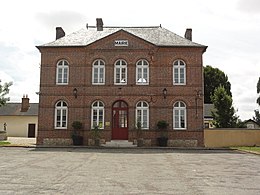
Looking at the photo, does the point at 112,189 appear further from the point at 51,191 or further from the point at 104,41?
the point at 104,41

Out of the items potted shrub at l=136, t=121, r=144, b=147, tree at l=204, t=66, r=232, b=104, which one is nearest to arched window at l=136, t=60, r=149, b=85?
potted shrub at l=136, t=121, r=144, b=147

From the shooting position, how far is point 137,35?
2733cm

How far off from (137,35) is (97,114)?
724 centimetres

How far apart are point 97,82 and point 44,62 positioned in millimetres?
4376

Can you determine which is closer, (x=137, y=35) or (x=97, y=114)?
(x=97, y=114)

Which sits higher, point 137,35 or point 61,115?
point 137,35

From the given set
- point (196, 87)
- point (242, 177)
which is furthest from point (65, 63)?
point (242, 177)

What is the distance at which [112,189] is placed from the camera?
27.7 feet

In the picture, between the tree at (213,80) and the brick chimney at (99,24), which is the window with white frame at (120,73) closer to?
the brick chimney at (99,24)

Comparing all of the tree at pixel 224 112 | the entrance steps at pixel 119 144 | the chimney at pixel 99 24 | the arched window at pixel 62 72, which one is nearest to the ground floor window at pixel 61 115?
the arched window at pixel 62 72

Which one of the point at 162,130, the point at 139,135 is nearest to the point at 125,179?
the point at 139,135

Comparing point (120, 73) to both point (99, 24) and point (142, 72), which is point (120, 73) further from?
point (99, 24)

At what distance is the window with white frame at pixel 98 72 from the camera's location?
83.9 ft

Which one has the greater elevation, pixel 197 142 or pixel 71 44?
pixel 71 44
